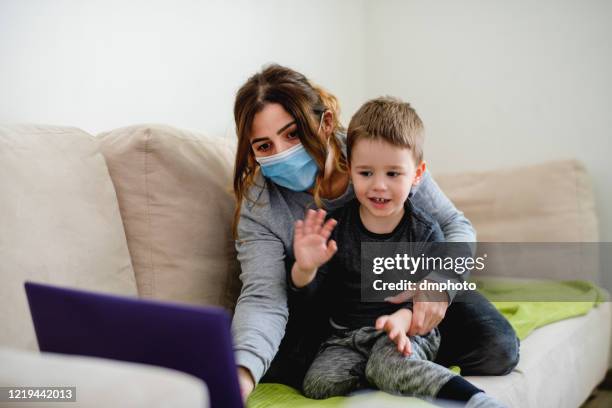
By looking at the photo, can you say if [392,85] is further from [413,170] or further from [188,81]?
[413,170]

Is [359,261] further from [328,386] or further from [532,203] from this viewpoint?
[532,203]

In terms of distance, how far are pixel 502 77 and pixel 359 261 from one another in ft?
4.86

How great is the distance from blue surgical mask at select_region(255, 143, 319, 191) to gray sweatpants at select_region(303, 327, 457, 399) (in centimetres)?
33

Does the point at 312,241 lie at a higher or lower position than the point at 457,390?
higher

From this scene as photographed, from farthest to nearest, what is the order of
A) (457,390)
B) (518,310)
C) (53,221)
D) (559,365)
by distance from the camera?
(518,310) → (559,365) → (53,221) → (457,390)

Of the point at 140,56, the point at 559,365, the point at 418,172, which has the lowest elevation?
the point at 559,365

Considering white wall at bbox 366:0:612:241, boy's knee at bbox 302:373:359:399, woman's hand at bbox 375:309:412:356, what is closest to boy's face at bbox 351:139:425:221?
woman's hand at bbox 375:309:412:356

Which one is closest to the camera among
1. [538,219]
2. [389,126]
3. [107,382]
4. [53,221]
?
[107,382]

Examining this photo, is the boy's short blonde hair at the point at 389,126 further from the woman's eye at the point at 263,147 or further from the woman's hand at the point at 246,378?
the woman's hand at the point at 246,378

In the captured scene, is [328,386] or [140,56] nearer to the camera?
Result: [328,386]

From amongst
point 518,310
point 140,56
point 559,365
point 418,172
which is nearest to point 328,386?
point 418,172

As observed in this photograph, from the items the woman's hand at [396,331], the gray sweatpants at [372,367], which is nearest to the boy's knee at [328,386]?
the gray sweatpants at [372,367]

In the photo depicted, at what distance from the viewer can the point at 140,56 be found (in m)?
1.53

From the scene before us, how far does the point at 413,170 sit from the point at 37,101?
2.71ft
